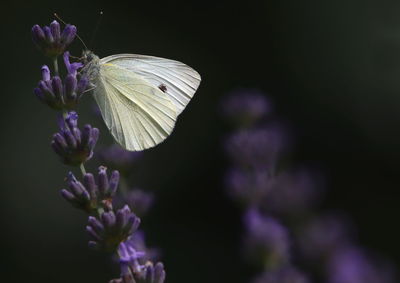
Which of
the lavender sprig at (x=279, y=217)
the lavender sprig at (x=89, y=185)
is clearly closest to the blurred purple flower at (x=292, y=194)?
the lavender sprig at (x=279, y=217)

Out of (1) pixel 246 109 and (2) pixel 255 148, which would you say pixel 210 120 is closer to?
(1) pixel 246 109

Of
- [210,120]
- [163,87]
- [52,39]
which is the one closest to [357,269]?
[163,87]

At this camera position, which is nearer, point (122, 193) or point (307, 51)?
point (122, 193)

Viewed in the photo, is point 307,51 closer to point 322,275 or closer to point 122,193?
Result: point 322,275

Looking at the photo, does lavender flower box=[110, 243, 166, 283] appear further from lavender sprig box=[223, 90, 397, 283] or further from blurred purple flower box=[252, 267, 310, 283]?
lavender sprig box=[223, 90, 397, 283]

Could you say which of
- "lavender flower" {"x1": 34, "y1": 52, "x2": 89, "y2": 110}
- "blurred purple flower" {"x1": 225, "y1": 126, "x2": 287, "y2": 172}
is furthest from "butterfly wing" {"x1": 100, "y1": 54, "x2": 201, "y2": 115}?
"lavender flower" {"x1": 34, "y1": 52, "x2": 89, "y2": 110}

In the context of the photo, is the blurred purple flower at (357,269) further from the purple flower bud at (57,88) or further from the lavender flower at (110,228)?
the purple flower bud at (57,88)

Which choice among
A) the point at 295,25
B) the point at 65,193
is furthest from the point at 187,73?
the point at 295,25
